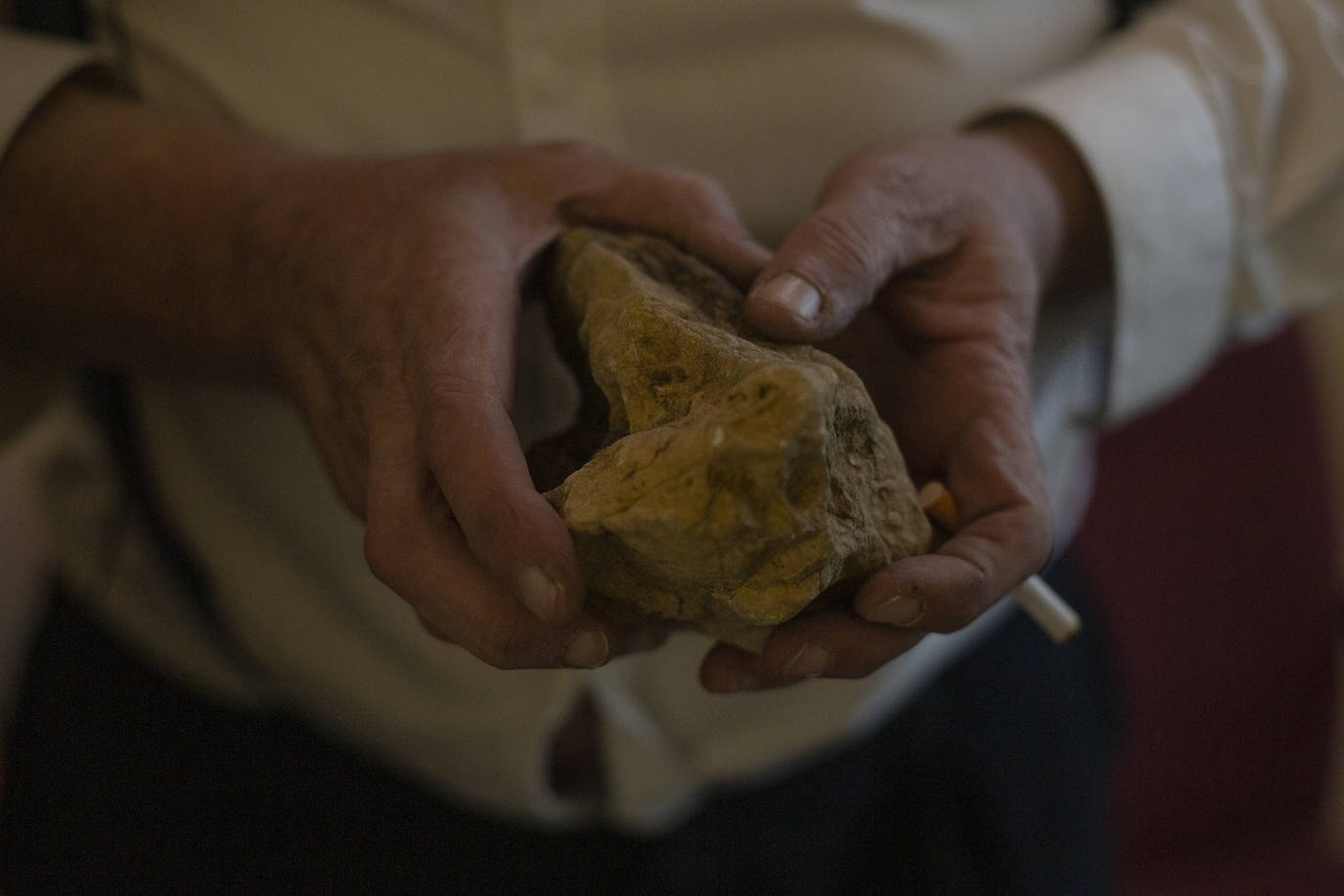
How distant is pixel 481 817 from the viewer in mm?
1072

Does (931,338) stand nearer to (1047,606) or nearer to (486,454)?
(1047,606)

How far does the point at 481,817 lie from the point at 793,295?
2.27 feet

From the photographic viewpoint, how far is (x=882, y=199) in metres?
0.71

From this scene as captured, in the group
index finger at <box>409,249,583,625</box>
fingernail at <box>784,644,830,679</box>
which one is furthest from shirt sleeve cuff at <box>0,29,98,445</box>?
fingernail at <box>784,644,830,679</box>

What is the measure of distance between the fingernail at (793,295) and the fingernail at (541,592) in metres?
0.22

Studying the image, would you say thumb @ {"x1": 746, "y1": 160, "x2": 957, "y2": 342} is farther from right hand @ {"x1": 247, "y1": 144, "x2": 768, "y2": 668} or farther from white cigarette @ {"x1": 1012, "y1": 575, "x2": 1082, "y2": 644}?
white cigarette @ {"x1": 1012, "y1": 575, "x2": 1082, "y2": 644}

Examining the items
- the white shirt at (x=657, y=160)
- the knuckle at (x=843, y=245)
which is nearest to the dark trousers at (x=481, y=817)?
the white shirt at (x=657, y=160)

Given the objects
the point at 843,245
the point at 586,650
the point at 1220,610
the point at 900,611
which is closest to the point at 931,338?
the point at 843,245

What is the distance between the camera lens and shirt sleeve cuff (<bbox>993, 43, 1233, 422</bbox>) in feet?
2.95

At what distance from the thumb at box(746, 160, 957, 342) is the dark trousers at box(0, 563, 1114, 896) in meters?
0.59

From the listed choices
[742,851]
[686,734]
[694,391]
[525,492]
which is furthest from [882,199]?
[742,851]

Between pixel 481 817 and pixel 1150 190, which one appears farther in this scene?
pixel 481 817

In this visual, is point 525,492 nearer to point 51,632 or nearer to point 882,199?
point 882,199

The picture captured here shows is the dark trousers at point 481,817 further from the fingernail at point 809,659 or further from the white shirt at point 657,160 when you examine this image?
the fingernail at point 809,659
